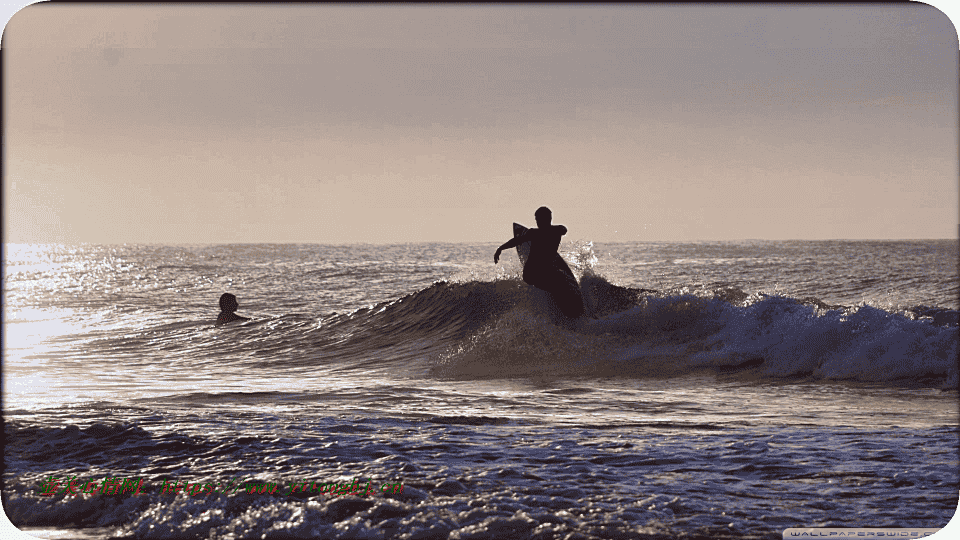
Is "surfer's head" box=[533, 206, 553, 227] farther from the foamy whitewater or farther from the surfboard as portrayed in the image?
the foamy whitewater

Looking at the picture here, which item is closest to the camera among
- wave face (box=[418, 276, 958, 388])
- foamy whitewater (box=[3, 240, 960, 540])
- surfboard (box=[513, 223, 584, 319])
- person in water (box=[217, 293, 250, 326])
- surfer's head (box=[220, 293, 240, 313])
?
foamy whitewater (box=[3, 240, 960, 540])

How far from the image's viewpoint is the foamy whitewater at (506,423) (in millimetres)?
3980

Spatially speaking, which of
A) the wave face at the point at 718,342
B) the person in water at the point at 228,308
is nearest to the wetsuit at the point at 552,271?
the wave face at the point at 718,342

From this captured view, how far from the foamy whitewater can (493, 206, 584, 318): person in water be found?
1.76 ft

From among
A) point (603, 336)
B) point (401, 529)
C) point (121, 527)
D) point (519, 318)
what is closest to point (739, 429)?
point (401, 529)

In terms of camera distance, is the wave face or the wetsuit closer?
the wave face

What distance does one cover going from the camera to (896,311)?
405 inches

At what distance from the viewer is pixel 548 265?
12.9 metres

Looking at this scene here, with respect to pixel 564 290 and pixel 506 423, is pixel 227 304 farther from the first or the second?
pixel 506 423

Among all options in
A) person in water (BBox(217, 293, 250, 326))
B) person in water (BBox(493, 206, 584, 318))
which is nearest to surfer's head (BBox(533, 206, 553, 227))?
person in water (BBox(493, 206, 584, 318))

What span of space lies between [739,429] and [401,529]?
3.27m

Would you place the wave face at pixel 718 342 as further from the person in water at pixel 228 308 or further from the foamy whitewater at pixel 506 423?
the person in water at pixel 228 308

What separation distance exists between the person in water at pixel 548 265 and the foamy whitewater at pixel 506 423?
0.54 metres

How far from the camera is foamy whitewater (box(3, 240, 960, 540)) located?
13.1 ft
